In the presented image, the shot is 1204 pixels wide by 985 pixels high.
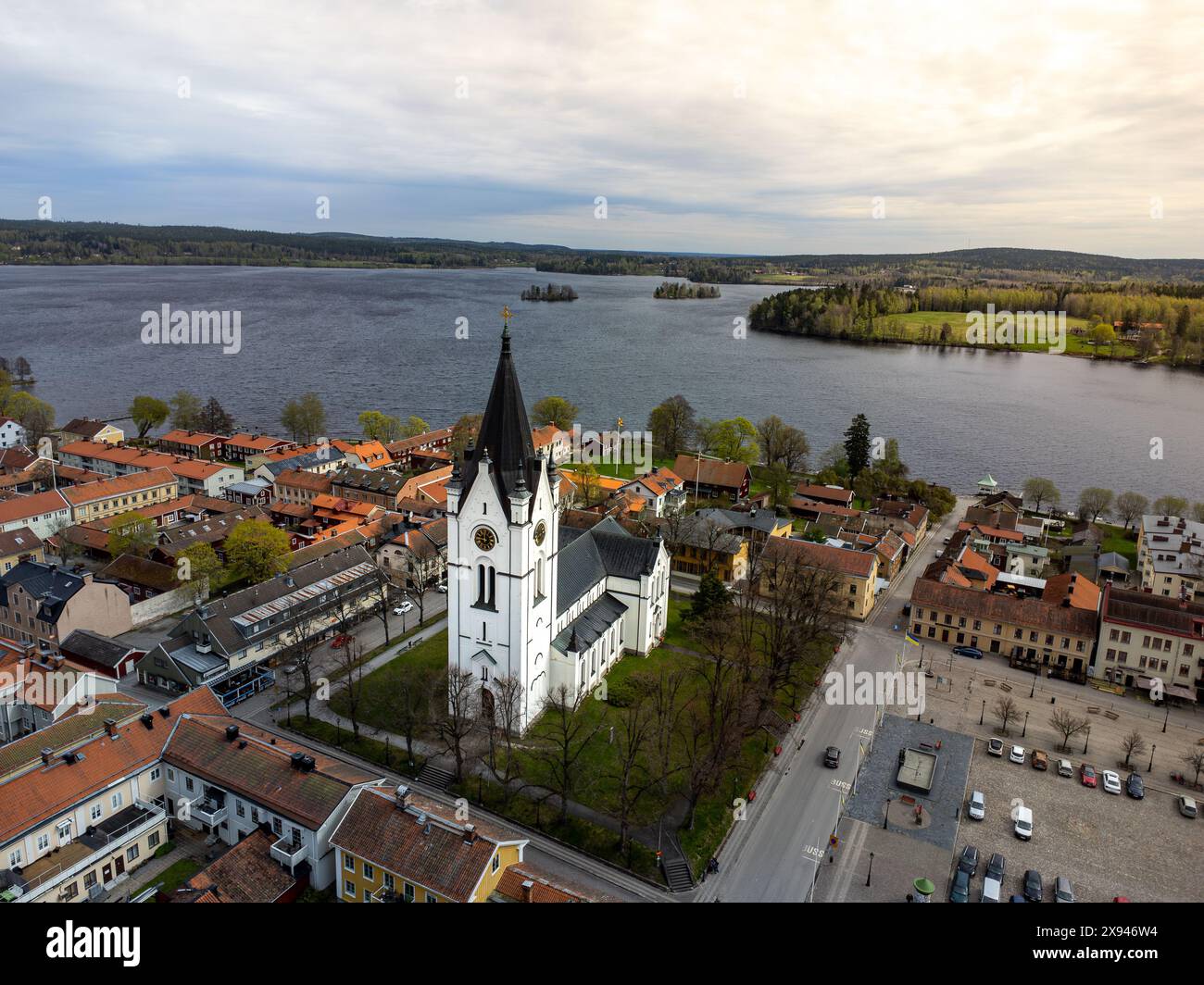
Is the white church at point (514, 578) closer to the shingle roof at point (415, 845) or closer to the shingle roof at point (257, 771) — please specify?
the shingle roof at point (257, 771)

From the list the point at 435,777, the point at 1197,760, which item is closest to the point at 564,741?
the point at 435,777

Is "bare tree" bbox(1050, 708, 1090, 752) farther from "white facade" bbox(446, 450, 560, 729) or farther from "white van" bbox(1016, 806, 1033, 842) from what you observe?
"white facade" bbox(446, 450, 560, 729)

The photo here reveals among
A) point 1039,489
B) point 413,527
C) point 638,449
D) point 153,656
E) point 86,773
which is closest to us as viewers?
point 86,773

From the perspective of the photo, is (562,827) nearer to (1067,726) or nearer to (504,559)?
(504,559)

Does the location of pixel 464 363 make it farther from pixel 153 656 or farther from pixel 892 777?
pixel 892 777

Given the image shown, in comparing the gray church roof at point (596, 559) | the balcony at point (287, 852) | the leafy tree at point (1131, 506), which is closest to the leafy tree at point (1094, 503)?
the leafy tree at point (1131, 506)

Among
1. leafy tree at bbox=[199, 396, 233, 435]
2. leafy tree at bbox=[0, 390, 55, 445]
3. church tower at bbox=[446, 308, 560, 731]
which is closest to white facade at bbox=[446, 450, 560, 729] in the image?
church tower at bbox=[446, 308, 560, 731]
